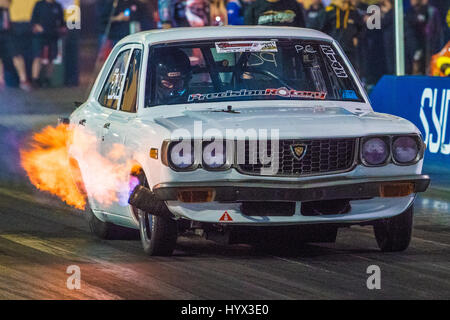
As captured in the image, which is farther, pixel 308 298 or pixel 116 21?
pixel 116 21

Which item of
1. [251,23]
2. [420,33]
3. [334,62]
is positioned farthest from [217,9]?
[334,62]

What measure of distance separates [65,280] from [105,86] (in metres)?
2.61

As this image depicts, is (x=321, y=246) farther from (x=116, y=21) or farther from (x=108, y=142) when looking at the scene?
(x=116, y=21)

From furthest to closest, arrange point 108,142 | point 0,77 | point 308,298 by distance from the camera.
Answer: point 0,77 → point 108,142 → point 308,298

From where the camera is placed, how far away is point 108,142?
32.1ft

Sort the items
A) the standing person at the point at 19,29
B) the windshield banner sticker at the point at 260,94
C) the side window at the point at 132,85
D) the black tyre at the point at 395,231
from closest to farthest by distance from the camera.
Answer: the black tyre at the point at 395,231 < the windshield banner sticker at the point at 260,94 < the side window at the point at 132,85 < the standing person at the point at 19,29

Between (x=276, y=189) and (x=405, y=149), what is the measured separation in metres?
0.96

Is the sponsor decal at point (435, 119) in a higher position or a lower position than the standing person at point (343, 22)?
lower

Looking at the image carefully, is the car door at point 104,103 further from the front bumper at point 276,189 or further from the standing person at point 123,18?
the standing person at point 123,18

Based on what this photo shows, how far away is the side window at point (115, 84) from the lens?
10211 mm

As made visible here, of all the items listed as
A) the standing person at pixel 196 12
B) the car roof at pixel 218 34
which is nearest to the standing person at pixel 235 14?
the standing person at pixel 196 12

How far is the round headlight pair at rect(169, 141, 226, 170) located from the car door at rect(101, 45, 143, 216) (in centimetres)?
63

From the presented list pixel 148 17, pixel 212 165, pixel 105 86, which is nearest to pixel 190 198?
pixel 212 165

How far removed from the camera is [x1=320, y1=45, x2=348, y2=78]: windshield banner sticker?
1019 cm
